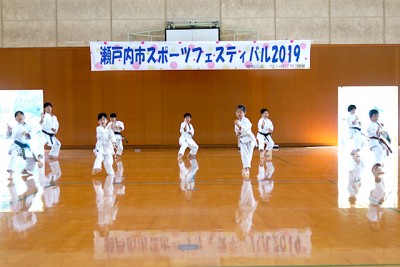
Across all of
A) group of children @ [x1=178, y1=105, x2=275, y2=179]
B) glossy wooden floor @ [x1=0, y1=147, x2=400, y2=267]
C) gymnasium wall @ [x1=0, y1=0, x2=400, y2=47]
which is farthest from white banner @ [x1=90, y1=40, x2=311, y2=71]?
glossy wooden floor @ [x1=0, y1=147, x2=400, y2=267]

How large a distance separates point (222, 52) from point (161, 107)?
313 centimetres

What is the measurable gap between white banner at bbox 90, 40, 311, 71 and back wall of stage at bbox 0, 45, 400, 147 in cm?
204

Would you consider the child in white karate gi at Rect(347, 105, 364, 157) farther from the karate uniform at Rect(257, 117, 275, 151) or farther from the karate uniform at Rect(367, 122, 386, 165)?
the karate uniform at Rect(367, 122, 386, 165)

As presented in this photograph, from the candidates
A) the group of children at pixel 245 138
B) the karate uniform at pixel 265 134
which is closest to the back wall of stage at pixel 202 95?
the group of children at pixel 245 138

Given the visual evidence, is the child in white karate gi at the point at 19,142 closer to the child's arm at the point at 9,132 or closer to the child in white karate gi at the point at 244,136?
the child's arm at the point at 9,132

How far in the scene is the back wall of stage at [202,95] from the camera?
15492mm

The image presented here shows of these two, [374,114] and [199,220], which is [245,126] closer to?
[374,114]

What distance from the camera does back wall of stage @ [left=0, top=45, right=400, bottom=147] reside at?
1549 centimetres

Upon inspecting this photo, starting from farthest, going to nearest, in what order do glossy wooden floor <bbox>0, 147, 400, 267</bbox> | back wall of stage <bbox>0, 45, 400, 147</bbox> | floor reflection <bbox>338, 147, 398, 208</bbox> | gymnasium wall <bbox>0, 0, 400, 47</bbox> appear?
back wall of stage <bbox>0, 45, 400, 147</bbox>, gymnasium wall <bbox>0, 0, 400, 47</bbox>, floor reflection <bbox>338, 147, 398, 208</bbox>, glossy wooden floor <bbox>0, 147, 400, 267</bbox>

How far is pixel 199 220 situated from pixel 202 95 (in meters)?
11.0

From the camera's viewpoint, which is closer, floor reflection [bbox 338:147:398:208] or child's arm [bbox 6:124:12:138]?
floor reflection [bbox 338:147:398:208]

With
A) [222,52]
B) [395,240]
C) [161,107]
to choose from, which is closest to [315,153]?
[222,52]

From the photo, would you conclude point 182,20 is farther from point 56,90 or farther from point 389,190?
point 389,190

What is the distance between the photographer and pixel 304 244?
3861mm
